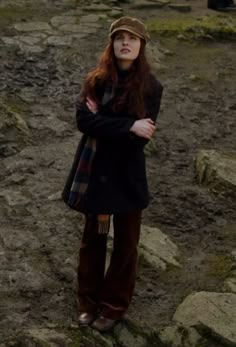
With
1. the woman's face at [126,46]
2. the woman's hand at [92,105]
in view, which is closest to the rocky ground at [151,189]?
the woman's hand at [92,105]

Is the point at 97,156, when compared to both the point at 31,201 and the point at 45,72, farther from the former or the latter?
the point at 45,72

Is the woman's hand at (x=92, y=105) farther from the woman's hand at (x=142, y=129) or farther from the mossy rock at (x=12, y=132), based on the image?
the mossy rock at (x=12, y=132)

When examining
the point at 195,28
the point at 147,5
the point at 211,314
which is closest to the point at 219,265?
the point at 211,314

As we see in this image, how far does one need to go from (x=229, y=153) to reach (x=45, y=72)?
258 centimetres

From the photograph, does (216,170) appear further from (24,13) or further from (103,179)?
(24,13)

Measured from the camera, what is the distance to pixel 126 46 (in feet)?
11.3

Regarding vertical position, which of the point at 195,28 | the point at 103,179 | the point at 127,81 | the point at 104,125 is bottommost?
the point at 195,28

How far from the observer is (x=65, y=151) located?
6.17 metres

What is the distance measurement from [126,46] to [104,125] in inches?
15.7

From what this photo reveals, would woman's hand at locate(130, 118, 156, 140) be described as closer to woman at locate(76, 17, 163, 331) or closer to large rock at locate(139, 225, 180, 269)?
woman at locate(76, 17, 163, 331)

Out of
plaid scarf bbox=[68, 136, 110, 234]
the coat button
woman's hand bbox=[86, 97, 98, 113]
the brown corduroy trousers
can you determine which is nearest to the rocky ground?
the brown corduroy trousers

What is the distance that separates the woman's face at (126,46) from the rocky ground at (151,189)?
1502mm

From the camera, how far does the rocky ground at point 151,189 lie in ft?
13.2

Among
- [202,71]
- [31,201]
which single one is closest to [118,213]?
[31,201]
